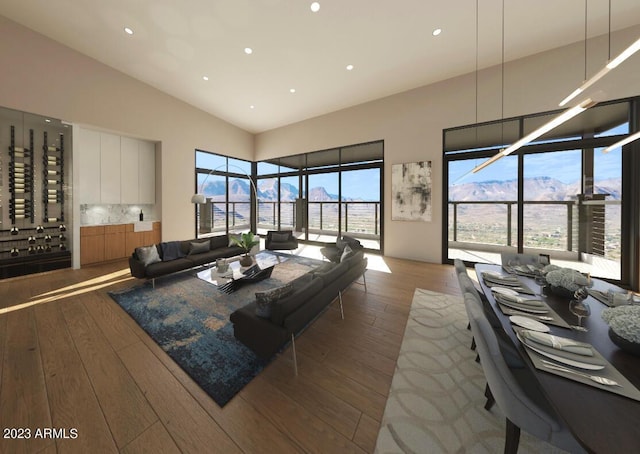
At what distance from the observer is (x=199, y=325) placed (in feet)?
8.44

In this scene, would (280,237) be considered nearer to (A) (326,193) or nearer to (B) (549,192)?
(A) (326,193)

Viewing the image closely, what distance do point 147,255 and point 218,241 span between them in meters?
1.53

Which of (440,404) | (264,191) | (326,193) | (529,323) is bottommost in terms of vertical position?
(440,404)

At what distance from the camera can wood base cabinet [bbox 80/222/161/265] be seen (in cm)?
480

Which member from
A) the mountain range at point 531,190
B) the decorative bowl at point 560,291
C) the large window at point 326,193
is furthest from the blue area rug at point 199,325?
the mountain range at point 531,190

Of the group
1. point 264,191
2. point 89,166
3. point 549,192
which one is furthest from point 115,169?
point 549,192

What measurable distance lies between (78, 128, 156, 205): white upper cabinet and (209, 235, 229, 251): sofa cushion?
2483mm

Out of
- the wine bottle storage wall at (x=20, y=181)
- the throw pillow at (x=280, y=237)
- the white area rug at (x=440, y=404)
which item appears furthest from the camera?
the throw pillow at (x=280, y=237)

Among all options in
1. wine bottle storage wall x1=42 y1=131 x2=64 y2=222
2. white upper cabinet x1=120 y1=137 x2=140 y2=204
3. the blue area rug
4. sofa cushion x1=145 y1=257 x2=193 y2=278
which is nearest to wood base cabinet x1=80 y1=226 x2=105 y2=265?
wine bottle storage wall x1=42 y1=131 x2=64 y2=222

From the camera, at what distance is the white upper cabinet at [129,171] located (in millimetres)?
5406

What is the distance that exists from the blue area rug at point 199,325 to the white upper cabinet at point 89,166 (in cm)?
302

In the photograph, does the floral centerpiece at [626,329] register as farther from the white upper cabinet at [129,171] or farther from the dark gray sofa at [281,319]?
the white upper cabinet at [129,171]

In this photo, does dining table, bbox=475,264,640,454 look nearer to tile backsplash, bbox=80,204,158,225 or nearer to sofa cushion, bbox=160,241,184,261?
sofa cushion, bbox=160,241,184,261

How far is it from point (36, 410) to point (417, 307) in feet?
12.2
